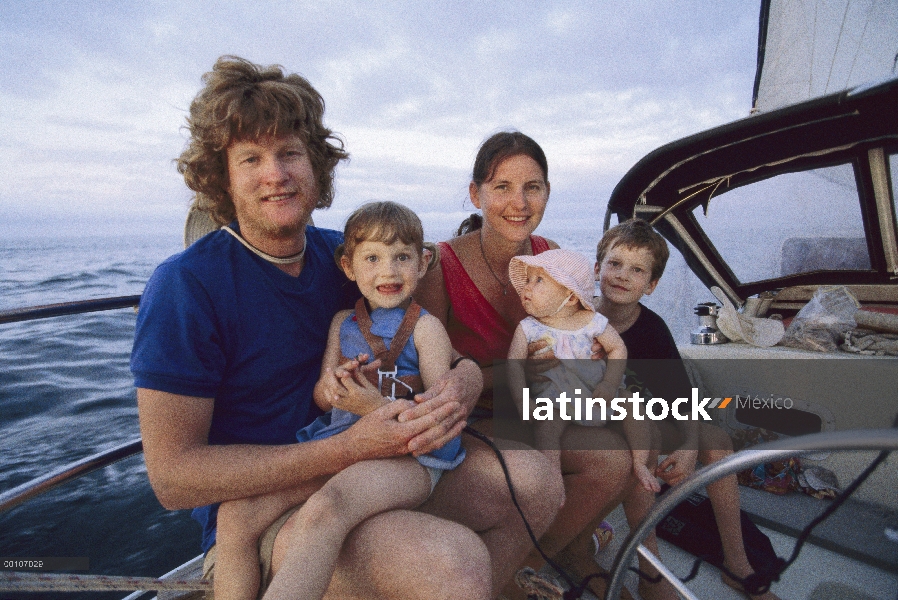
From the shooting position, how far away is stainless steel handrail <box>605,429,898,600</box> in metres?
0.79

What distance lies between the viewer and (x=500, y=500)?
151cm

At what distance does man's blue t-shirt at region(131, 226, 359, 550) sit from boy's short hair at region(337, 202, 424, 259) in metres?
0.19

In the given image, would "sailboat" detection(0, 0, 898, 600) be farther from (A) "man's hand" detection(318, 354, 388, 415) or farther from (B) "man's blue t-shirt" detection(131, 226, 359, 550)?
(A) "man's hand" detection(318, 354, 388, 415)

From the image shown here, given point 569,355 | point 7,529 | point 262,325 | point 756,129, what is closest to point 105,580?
point 262,325

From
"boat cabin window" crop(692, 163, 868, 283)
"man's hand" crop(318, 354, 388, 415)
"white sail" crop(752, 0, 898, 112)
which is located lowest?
"man's hand" crop(318, 354, 388, 415)

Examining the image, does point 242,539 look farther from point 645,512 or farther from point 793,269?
point 793,269

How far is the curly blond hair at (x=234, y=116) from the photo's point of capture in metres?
1.45

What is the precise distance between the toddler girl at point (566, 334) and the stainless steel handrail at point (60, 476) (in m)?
1.38

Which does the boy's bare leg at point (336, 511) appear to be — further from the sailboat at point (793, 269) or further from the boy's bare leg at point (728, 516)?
the boy's bare leg at point (728, 516)

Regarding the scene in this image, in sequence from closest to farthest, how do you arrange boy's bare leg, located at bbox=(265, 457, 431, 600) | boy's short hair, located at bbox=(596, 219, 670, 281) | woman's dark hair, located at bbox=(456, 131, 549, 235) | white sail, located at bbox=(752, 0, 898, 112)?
1. boy's bare leg, located at bbox=(265, 457, 431, 600)
2. woman's dark hair, located at bbox=(456, 131, 549, 235)
3. boy's short hair, located at bbox=(596, 219, 670, 281)
4. white sail, located at bbox=(752, 0, 898, 112)

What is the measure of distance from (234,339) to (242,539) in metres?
0.53

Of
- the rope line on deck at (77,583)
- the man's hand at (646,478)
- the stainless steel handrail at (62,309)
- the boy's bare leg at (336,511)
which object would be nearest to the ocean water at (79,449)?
the stainless steel handrail at (62,309)

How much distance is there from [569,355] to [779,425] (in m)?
1.77

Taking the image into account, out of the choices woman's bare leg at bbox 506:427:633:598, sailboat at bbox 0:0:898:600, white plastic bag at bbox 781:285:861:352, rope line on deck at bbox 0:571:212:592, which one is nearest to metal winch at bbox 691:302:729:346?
sailboat at bbox 0:0:898:600
